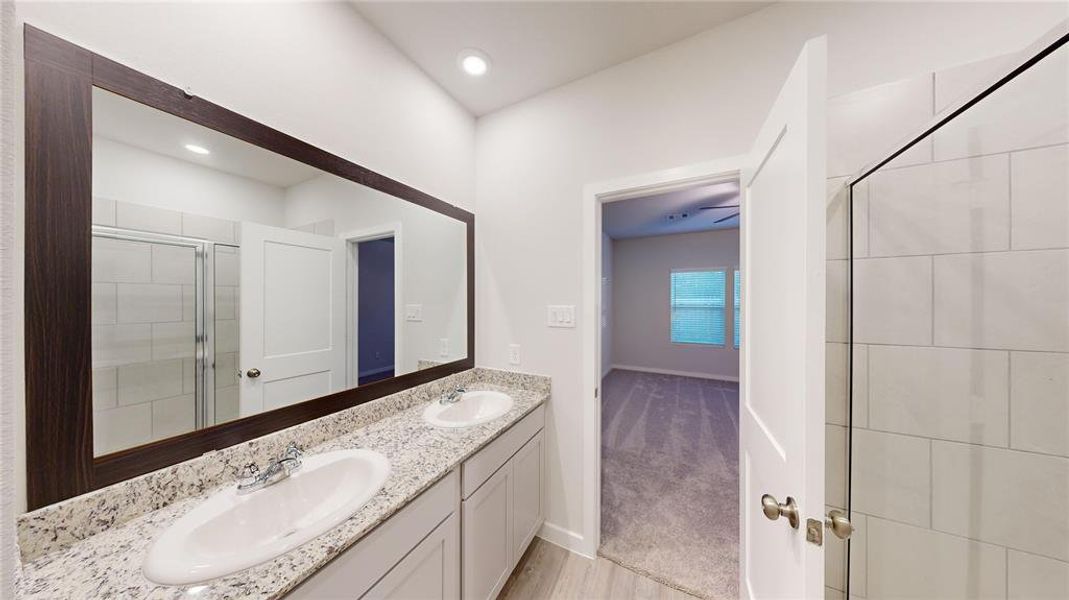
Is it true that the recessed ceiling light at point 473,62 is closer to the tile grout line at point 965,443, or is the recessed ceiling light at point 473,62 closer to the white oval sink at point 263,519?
the white oval sink at point 263,519

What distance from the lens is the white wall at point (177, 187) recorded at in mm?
771

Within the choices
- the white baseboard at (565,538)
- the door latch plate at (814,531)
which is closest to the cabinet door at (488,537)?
the white baseboard at (565,538)

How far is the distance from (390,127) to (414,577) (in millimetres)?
1796

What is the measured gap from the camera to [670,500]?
2061 mm

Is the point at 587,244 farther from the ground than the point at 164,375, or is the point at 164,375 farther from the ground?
the point at 587,244

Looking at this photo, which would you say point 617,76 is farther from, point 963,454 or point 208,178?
point 963,454

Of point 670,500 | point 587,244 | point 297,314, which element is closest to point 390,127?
point 297,314

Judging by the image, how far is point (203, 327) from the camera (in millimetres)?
941

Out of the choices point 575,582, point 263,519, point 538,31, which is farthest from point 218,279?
point 575,582

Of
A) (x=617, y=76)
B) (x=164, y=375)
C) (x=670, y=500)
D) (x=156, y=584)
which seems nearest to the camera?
(x=156, y=584)

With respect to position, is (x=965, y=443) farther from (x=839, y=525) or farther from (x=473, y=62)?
(x=473, y=62)

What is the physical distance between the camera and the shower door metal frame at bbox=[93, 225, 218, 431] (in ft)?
2.98

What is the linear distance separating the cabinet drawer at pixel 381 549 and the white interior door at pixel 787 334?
968 mm

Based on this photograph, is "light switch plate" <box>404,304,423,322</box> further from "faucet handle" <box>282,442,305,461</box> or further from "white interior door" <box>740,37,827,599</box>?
"white interior door" <box>740,37,827,599</box>
